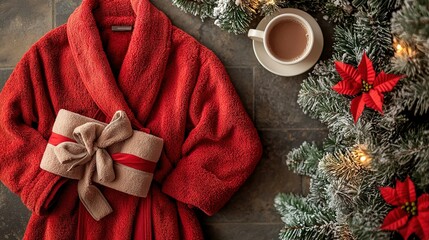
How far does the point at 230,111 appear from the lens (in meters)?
1.22

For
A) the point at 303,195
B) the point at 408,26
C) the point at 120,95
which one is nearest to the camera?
the point at 408,26

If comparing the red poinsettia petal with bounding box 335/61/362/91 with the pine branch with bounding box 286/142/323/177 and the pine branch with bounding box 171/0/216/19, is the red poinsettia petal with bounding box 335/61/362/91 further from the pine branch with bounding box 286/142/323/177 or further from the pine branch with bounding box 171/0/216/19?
the pine branch with bounding box 171/0/216/19

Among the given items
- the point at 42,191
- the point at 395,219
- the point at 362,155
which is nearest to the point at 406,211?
the point at 395,219

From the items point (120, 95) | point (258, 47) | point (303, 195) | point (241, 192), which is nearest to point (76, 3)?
point (120, 95)

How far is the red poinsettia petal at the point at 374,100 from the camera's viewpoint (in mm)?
914

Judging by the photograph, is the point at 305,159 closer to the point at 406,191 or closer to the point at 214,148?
the point at 214,148

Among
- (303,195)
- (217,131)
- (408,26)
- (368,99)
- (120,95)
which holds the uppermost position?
(408,26)

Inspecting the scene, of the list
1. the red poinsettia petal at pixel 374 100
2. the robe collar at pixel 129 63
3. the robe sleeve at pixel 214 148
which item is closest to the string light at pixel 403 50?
the red poinsettia petal at pixel 374 100

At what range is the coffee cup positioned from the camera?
1.19m

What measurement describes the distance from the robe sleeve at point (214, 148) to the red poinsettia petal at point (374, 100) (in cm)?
37

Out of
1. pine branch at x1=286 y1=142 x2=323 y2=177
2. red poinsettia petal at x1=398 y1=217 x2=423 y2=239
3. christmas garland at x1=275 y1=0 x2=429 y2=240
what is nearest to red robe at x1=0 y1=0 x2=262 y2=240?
pine branch at x1=286 y1=142 x2=323 y2=177

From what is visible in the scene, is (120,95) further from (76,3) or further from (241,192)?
(241,192)

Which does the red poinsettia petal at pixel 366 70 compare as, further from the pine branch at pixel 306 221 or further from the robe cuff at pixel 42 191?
the robe cuff at pixel 42 191

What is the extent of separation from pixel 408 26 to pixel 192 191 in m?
0.67
